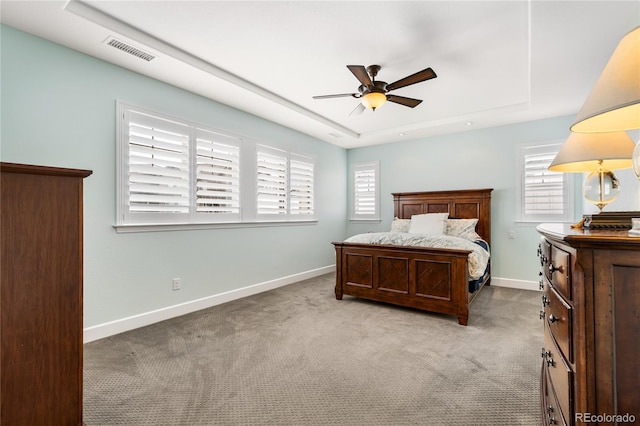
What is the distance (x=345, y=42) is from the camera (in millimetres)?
2654

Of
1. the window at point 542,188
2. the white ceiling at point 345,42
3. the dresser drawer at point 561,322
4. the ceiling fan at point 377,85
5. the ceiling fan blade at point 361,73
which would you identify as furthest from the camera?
the window at point 542,188

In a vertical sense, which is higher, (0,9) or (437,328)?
(0,9)

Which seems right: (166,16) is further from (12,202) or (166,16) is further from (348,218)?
(348,218)

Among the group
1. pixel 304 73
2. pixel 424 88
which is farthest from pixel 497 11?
pixel 304 73

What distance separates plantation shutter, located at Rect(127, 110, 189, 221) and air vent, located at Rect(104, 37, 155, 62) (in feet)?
1.86

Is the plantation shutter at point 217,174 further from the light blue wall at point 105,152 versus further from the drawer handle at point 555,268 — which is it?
the drawer handle at point 555,268

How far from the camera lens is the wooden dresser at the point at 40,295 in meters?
1.13

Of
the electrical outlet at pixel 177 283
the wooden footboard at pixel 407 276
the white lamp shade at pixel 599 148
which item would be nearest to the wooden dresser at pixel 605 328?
the white lamp shade at pixel 599 148

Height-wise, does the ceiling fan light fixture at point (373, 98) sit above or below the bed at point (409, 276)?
above

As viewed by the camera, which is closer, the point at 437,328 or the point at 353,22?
the point at 353,22

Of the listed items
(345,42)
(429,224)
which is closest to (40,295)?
(345,42)

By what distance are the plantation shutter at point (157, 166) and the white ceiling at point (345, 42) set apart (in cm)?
53

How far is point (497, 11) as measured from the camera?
224 cm

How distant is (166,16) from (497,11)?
2501 millimetres
